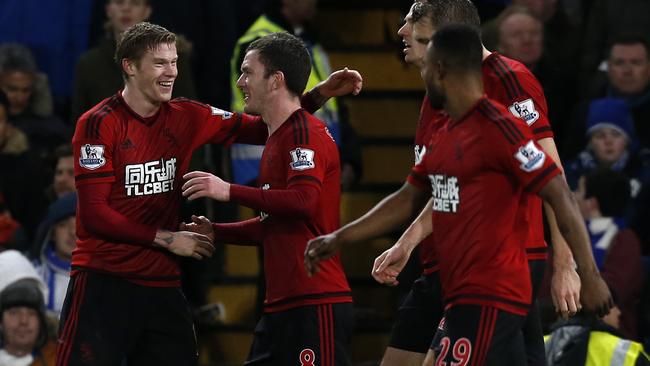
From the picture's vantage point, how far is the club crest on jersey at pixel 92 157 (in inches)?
278

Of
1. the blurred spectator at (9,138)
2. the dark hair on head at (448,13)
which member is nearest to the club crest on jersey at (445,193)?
the dark hair on head at (448,13)

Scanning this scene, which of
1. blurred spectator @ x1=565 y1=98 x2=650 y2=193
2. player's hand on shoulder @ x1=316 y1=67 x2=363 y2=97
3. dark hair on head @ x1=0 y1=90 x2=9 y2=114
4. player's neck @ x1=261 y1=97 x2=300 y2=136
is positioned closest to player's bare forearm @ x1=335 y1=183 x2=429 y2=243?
player's neck @ x1=261 y1=97 x2=300 y2=136

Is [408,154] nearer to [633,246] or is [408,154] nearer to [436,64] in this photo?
[633,246]

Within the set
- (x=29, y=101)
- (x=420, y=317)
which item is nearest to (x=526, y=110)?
(x=420, y=317)

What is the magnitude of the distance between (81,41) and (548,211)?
5.68m

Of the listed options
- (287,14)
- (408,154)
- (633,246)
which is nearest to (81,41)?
(287,14)

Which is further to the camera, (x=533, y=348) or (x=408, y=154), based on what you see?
(x=408, y=154)

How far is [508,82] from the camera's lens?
21.8 ft

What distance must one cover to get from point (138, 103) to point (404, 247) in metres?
1.44

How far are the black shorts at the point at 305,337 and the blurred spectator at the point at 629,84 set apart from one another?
4.22 m

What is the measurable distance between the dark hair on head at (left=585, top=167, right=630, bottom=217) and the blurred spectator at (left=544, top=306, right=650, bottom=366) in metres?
1.74

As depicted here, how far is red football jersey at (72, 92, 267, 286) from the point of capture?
23.3 feet

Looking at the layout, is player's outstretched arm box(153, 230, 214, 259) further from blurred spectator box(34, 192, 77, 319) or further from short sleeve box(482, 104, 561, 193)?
blurred spectator box(34, 192, 77, 319)

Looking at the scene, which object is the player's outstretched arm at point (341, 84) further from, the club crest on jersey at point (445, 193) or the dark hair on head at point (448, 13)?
the club crest on jersey at point (445, 193)
